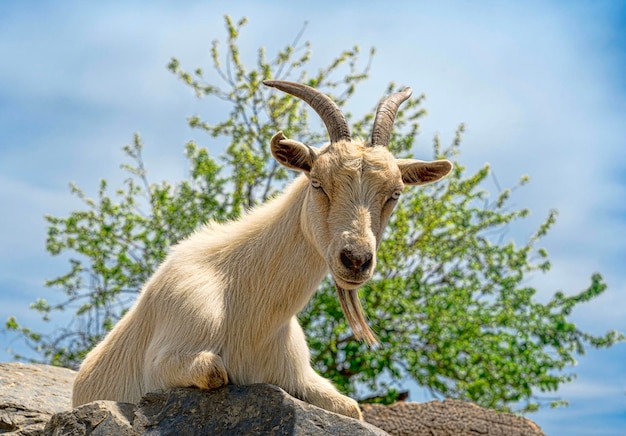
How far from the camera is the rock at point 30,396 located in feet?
18.1

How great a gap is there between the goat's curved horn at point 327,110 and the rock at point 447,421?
3.50 meters

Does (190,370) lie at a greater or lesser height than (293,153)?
lesser

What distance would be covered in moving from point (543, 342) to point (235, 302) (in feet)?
24.5

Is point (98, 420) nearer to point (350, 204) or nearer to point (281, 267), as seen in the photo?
point (281, 267)

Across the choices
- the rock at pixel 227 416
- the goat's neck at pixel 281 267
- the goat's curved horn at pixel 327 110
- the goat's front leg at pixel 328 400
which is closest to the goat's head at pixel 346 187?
the goat's curved horn at pixel 327 110

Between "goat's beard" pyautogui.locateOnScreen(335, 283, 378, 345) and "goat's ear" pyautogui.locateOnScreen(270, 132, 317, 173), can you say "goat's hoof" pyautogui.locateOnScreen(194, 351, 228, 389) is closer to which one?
"goat's beard" pyautogui.locateOnScreen(335, 283, 378, 345)

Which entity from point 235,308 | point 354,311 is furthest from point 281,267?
point 354,311

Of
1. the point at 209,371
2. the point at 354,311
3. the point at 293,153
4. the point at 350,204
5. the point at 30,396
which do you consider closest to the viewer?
the point at 350,204

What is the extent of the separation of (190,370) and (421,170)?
163 cm

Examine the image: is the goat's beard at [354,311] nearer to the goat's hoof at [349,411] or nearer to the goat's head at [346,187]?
the goat's head at [346,187]

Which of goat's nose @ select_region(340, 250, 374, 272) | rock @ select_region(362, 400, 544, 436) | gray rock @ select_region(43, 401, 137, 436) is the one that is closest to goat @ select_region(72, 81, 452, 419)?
goat's nose @ select_region(340, 250, 374, 272)

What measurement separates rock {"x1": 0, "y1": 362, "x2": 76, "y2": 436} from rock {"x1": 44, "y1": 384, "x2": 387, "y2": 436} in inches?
59.4

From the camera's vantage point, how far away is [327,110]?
4281mm

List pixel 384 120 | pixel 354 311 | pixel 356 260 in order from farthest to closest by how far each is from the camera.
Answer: pixel 354 311, pixel 384 120, pixel 356 260
